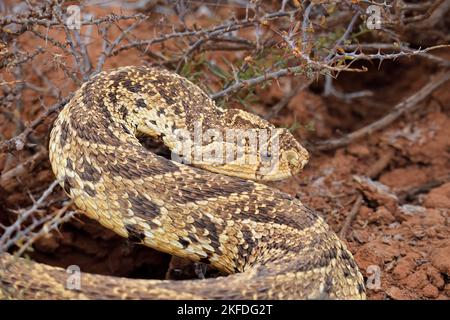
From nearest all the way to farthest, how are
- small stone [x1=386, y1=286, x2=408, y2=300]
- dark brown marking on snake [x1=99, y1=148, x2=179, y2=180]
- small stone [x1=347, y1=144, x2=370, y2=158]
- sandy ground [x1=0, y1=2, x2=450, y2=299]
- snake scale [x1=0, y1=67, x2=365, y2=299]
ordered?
snake scale [x1=0, y1=67, x2=365, y2=299], dark brown marking on snake [x1=99, y1=148, x2=179, y2=180], small stone [x1=386, y1=286, x2=408, y2=300], sandy ground [x1=0, y1=2, x2=450, y2=299], small stone [x1=347, y1=144, x2=370, y2=158]

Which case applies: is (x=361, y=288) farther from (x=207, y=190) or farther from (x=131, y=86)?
(x=131, y=86)

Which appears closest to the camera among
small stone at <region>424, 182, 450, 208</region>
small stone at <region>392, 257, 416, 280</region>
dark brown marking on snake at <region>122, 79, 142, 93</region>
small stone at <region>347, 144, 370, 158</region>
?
small stone at <region>392, 257, 416, 280</region>

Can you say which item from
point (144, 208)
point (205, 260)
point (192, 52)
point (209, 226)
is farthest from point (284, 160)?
point (192, 52)

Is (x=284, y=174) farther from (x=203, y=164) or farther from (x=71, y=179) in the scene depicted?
(x=71, y=179)

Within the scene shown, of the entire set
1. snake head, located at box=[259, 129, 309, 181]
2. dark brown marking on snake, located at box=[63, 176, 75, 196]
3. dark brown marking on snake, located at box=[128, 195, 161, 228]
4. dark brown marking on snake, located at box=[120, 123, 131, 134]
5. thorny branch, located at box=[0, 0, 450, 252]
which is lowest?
dark brown marking on snake, located at box=[128, 195, 161, 228]

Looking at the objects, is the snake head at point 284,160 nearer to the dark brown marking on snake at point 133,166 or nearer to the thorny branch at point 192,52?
the thorny branch at point 192,52

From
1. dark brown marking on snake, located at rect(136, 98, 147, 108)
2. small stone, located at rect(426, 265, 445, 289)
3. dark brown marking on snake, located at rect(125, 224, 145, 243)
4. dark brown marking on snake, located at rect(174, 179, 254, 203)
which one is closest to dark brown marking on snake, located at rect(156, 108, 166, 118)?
dark brown marking on snake, located at rect(136, 98, 147, 108)

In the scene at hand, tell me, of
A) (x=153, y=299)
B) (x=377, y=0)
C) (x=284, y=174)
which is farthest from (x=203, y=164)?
(x=377, y=0)

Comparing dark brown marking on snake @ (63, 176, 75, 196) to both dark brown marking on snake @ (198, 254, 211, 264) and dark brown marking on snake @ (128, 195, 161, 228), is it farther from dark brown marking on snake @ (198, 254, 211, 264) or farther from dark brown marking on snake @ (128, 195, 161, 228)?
dark brown marking on snake @ (198, 254, 211, 264)
